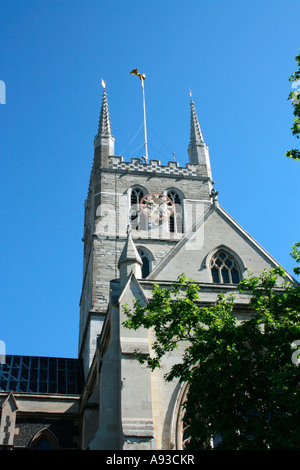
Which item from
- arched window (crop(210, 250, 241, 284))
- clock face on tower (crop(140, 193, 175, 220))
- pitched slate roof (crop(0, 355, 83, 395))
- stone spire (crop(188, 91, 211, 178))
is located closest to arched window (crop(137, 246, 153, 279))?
clock face on tower (crop(140, 193, 175, 220))

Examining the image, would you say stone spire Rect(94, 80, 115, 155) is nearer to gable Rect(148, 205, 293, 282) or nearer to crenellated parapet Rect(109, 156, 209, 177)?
crenellated parapet Rect(109, 156, 209, 177)

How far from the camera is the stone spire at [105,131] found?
36.6 meters

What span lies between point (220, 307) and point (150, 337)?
3756mm

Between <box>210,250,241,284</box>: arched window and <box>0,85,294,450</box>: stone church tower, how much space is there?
39 millimetres

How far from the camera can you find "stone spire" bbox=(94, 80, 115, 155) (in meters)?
36.6

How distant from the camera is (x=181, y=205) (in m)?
34.1

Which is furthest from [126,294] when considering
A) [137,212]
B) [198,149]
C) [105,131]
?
[198,149]

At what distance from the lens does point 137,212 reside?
32.9 meters

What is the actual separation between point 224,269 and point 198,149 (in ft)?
68.2

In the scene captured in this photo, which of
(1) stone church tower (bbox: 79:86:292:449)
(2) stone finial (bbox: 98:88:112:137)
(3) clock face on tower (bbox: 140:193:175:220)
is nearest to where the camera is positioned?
(1) stone church tower (bbox: 79:86:292:449)

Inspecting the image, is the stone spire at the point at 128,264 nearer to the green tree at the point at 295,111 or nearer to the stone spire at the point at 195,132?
the green tree at the point at 295,111

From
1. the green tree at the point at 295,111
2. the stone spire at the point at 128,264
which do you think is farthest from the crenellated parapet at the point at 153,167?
the green tree at the point at 295,111

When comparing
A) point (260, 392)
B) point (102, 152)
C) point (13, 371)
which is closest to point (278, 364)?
point (260, 392)

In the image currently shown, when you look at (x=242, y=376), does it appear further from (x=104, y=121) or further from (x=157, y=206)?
(x=104, y=121)
